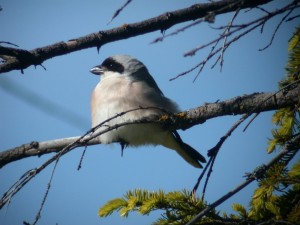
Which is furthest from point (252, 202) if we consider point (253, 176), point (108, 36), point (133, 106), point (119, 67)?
point (119, 67)

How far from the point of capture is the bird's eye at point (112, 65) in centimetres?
467

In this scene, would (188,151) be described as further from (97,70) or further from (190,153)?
(97,70)

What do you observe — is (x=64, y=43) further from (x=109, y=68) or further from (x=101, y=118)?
(x=109, y=68)

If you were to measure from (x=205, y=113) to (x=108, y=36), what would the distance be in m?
0.88

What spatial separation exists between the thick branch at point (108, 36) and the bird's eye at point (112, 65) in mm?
2102

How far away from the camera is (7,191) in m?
2.10

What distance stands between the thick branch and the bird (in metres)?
1.18

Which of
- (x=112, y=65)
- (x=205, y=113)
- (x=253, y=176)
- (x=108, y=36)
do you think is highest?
(x=112, y=65)

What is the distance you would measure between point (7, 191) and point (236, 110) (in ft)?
5.08

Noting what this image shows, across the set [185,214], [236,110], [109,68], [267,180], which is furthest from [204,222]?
[109,68]

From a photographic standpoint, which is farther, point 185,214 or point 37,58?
point 37,58

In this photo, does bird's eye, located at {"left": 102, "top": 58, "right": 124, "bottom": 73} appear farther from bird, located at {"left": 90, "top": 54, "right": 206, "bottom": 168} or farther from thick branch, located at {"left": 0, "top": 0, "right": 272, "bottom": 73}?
thick branch, located at {"left": 0, "top": 0, "right": 272, "bottom": 73}

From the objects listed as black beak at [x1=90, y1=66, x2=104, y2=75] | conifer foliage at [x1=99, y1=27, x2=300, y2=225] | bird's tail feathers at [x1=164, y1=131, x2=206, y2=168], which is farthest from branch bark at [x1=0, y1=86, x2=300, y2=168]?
black beak at [x1=90, y1=66, x2=104, y2=75]

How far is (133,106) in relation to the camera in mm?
3936
